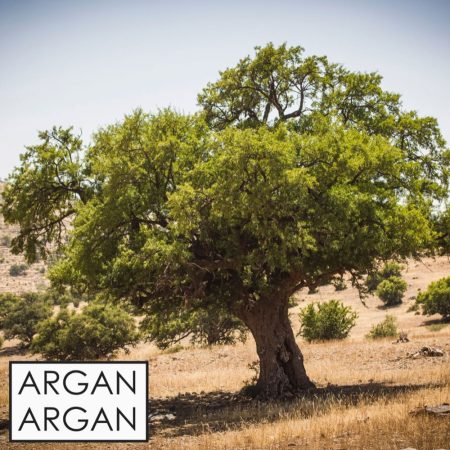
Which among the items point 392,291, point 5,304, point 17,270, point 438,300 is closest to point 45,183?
point 438,300

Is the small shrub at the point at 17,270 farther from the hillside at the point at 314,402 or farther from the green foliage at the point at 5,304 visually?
the hillside at the point at 314,402

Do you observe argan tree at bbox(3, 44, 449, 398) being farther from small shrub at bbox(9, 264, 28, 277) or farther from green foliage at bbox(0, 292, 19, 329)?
small shrub at bbox(9, 264, 28, 277)

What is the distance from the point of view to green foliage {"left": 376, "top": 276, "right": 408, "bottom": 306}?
59438 millimetres

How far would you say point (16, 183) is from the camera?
16672 mm

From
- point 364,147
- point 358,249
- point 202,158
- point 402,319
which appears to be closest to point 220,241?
point 202,158

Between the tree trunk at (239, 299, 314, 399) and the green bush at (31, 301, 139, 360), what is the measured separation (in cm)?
2410

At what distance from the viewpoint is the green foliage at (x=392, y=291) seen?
195 feet

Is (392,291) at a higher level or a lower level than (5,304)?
higher

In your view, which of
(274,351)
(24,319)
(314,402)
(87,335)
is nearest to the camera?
(314,402)

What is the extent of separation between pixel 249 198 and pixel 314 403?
6.17 m

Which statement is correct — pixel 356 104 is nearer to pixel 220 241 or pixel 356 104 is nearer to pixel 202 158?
pixel 202 158

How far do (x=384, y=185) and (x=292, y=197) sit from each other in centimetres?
351

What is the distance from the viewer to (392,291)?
195ft

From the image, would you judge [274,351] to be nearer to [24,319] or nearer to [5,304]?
[24,319]
